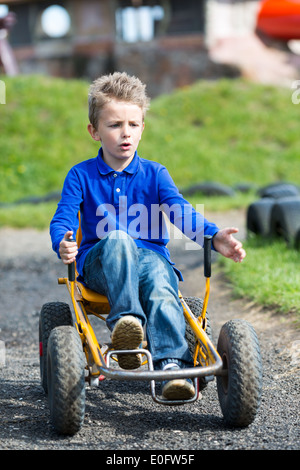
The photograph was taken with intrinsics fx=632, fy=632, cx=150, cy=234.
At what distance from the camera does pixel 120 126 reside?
8.93 ft

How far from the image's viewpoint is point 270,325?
3.90 metres

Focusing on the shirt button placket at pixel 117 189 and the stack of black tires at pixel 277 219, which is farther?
the stack of black tires at pixel 277 219

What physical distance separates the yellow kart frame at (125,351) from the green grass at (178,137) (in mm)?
6004

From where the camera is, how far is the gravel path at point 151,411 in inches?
89.6

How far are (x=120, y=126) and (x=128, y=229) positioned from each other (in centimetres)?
45

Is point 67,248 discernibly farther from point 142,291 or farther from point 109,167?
point 109,167

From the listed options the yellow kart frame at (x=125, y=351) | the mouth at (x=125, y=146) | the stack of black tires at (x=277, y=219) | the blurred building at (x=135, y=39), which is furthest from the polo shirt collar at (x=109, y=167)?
the blurred building at (x=135, y=39)

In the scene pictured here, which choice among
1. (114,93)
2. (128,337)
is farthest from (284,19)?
(128,337)

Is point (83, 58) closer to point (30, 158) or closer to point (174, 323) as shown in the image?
point (30, 158)

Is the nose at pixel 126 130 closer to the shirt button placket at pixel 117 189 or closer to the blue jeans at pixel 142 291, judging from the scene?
the shirt button placket at pixel 117 189

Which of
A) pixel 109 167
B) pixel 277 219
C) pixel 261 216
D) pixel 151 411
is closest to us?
pixel 151 411

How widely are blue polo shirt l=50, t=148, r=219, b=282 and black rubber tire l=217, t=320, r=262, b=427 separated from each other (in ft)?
1.63

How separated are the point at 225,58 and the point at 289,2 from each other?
28.8 feet
